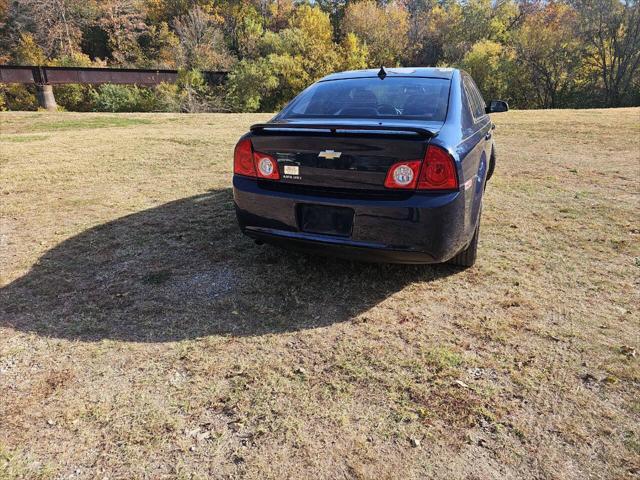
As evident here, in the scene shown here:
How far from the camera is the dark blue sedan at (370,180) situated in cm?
251

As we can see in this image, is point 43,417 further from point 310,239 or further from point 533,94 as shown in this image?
point 533,94

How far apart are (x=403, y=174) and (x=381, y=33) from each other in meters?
51.7

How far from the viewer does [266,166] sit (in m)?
2.90

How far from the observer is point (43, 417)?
1958 millimetres

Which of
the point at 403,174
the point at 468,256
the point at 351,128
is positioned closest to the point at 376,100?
the point at 351,128

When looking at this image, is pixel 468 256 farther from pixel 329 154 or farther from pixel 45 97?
pixel 45 97

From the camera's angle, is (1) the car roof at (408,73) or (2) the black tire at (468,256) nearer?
(2) the black tire at (468,256)

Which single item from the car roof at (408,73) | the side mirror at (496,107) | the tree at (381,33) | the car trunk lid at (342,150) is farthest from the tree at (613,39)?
the car trunk lid at (342,150)

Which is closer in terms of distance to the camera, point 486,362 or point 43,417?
point 43,417

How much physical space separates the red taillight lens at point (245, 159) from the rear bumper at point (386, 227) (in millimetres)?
194

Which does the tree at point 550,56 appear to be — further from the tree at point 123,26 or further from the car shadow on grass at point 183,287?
the car shadow on grass at point 183,287

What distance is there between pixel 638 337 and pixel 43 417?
3.19 m

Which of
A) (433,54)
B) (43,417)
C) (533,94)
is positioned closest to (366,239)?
(43,417)

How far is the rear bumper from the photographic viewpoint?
2.52 meters
